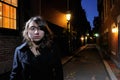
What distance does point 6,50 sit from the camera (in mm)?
10562

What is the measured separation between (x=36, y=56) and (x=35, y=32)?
24 centimetres

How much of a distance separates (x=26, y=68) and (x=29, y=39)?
293 millimetres

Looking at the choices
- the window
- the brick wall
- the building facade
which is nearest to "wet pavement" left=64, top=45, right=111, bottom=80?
the building facade

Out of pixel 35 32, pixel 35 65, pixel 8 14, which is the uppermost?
pixel 8 14

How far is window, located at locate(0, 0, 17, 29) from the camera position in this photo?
10.4 meters

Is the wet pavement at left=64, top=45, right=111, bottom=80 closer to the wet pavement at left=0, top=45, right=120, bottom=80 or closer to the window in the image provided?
the wet pavement at left=0, top=45, right=120, bottom=80

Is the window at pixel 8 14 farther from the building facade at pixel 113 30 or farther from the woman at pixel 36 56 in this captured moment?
the building facade at pixel 113 30

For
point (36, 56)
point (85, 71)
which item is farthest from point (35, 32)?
point (85, 71)

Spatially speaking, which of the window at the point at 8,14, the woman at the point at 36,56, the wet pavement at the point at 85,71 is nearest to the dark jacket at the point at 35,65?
the woman at the point at 36,56

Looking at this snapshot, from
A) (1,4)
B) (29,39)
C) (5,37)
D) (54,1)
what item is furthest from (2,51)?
(54,1)

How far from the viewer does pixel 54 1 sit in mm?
22938

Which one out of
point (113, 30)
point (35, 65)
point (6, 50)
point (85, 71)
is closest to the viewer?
point (35, 65)

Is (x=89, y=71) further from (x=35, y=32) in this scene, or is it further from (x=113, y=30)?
(x=35, y=32)

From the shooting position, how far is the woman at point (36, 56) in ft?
9.93
